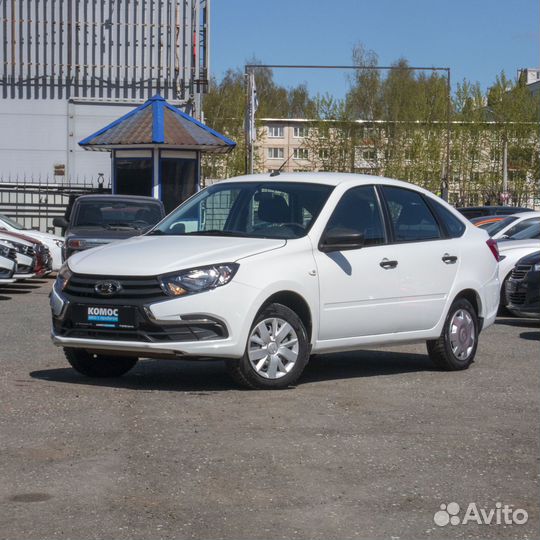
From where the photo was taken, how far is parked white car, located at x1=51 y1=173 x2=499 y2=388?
9109mm

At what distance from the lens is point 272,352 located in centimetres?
939

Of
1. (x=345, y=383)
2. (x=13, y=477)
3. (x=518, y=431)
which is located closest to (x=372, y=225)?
(x=345, y=383)

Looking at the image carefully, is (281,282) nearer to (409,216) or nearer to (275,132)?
(409,216)

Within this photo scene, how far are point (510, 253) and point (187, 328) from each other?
35.6ft

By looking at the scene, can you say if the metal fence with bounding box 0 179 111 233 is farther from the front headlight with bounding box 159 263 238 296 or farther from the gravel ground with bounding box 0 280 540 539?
the front headlight with bounding box 159 263 238 296

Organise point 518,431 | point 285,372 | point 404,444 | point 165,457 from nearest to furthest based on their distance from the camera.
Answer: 1. point 165,457
2. point 404,444
3. point 518,431
4. point 285,372

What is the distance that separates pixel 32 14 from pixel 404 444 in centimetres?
3562

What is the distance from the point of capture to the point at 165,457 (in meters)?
6.82

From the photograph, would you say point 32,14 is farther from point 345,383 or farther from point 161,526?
point 161,526

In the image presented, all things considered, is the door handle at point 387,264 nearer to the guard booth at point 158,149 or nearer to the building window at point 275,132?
the guard booth at point 158,149

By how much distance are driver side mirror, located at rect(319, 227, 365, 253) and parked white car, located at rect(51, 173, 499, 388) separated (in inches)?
0.4

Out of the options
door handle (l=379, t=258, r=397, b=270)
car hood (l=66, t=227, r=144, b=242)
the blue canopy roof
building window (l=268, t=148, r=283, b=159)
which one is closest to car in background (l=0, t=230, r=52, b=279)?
car hood (l=66, t=227, r=144, b=242)

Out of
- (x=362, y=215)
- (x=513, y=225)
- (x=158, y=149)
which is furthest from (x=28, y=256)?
(x=362, y=215)

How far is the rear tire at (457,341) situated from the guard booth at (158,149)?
20.8 meters
